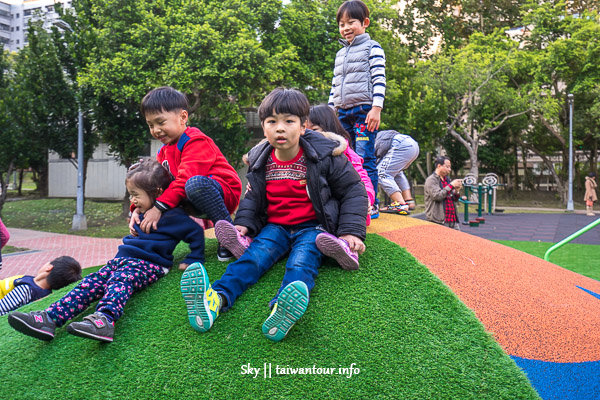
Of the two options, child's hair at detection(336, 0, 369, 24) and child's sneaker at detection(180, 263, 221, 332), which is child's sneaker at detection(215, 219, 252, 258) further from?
child's hair at detection(336, 0, 369, 24)

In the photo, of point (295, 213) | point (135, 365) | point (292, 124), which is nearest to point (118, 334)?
point (135, 365)

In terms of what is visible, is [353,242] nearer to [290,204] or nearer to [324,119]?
[290,204]

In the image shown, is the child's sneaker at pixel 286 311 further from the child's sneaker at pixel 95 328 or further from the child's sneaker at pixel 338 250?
the child's sneaker at pixel 95 328

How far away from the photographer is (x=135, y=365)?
2.45m

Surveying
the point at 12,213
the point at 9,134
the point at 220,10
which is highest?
the point at 220,10

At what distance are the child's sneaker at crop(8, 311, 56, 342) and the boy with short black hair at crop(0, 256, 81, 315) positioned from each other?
168 cm

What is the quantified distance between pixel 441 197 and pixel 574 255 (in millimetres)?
4322

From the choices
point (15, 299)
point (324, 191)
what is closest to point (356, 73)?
point (324, 191)

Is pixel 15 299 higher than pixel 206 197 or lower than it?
lower

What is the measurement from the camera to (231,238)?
303 cm

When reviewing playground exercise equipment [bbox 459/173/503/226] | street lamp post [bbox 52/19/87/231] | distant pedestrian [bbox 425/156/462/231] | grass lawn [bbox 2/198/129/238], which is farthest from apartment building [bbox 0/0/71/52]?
distant pedestrian [bbox 425/156/462/231]

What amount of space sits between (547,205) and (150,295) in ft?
94.6

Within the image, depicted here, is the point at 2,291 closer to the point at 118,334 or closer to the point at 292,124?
the point at 118,334

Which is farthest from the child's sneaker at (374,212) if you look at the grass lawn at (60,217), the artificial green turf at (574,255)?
the grass lawn at (60,217)
